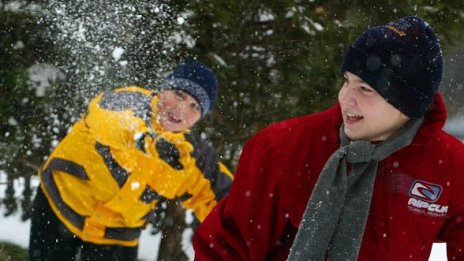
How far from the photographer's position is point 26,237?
187 inches

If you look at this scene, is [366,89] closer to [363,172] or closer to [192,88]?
[363,172]

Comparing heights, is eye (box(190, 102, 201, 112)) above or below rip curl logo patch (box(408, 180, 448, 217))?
below

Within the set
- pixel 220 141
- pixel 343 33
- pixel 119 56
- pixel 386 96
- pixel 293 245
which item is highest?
pixel 386 96

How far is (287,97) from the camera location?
4043mm

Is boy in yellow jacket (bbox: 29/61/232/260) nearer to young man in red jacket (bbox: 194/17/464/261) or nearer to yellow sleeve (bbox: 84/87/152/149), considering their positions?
yellow sleeve (bbox: 84/87/152/149)

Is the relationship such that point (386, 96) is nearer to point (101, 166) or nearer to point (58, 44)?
point (101, 166)

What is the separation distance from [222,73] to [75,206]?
1328 mm

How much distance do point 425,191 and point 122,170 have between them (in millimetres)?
1803

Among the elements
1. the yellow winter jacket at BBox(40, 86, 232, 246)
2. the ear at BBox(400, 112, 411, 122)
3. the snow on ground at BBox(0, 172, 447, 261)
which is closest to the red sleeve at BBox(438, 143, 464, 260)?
the ear at BBox(400, 112, 411, 122)

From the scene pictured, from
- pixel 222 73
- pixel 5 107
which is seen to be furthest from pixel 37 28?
pixel 222 73

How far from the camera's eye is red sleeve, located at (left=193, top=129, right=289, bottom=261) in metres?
1.72

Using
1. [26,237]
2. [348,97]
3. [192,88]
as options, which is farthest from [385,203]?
[26,237]

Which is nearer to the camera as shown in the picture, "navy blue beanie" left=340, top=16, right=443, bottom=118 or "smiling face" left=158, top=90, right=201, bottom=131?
"navy blue beanie" left=340, top=16, right=443, bottom=118

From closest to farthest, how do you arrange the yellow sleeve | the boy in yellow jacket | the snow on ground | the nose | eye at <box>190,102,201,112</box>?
the nose, the yellow sleeve, the boy in yellow jacket, eye at <box>190,102,201,112</box>, the snow on ground
